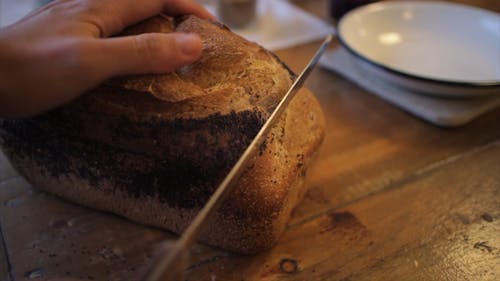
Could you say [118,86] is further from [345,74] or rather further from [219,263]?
[345,74]

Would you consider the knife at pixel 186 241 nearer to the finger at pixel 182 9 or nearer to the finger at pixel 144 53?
the finger at pixel 144 53

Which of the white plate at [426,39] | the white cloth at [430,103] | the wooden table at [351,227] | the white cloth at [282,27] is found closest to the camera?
the wooden table at [351,227]

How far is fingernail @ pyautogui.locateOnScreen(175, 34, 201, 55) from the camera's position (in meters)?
0.61

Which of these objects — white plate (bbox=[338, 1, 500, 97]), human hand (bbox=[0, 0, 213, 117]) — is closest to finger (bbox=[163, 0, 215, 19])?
human hand (bbox=[0, 0, 213, 117])

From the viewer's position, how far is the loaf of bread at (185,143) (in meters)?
0.61

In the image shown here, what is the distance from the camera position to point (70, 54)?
1.81 ft

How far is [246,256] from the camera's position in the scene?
2.23 ft

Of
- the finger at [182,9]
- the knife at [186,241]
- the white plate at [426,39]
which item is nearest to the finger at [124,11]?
the finger at [182,9]

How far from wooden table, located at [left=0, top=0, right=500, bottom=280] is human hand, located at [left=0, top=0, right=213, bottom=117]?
0.77 feet

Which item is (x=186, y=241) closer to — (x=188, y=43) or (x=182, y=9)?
(x=188, y=43)

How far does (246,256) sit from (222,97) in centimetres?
25

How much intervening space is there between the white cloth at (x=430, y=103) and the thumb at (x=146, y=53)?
0.59 metres

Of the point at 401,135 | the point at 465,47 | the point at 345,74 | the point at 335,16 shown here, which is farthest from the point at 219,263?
the point at 335,16

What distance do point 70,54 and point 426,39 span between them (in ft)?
3.38
